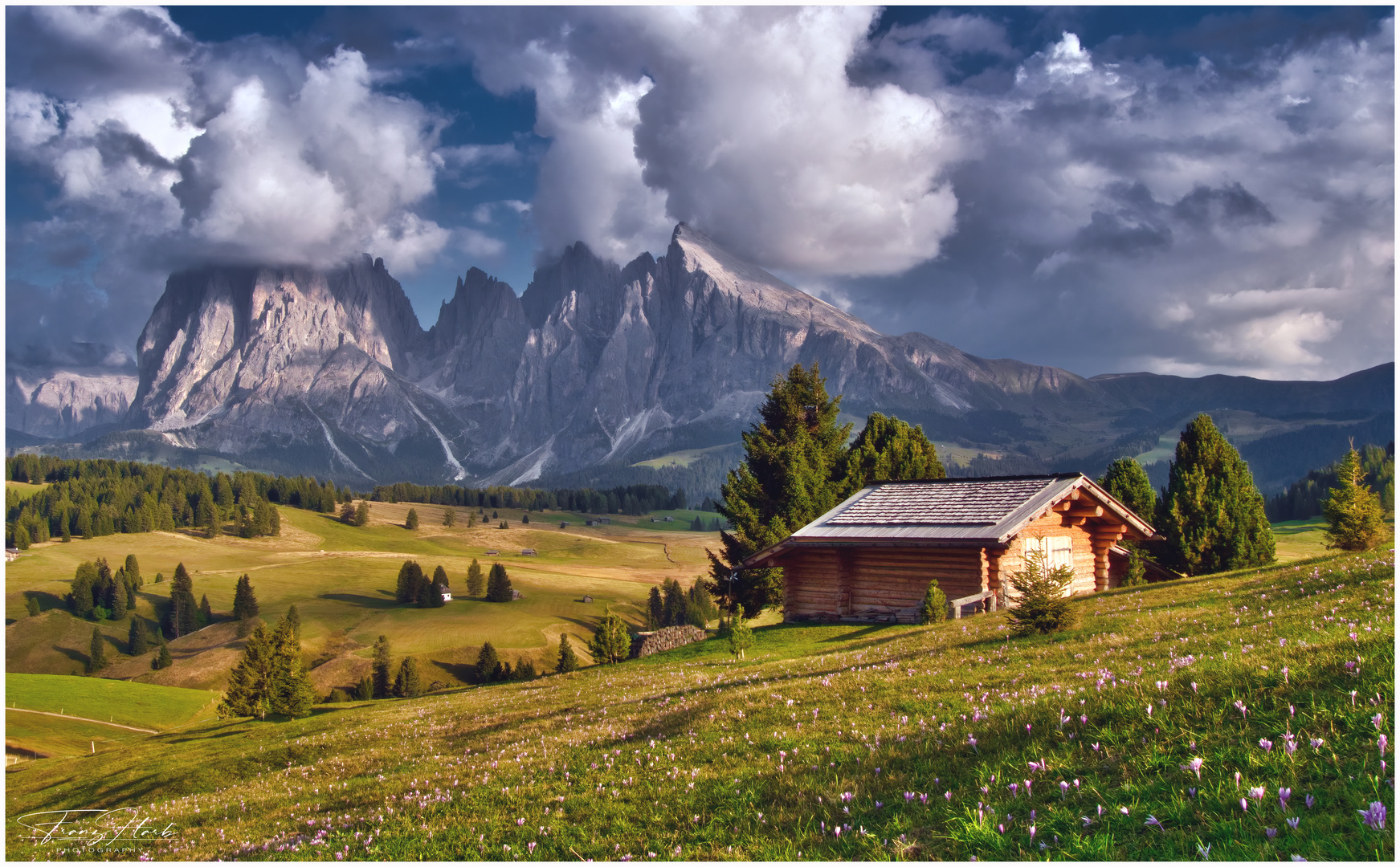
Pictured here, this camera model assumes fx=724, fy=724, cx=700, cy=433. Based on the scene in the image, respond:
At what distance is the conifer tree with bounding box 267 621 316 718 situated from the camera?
56406 mm

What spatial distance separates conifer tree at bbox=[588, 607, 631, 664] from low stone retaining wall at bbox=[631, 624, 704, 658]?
11.1ft

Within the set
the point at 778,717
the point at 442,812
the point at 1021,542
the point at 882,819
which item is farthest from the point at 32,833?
the point at 1021,542

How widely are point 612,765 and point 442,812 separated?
234cm

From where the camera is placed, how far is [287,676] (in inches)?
2355

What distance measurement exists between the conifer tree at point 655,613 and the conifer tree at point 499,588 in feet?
136

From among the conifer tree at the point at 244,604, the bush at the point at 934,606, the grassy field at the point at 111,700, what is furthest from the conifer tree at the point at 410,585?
the bush at the point at 934,606

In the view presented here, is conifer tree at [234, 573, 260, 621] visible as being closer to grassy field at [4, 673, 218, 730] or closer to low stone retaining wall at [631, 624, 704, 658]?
grassy field at [4, 673, 218, 730]

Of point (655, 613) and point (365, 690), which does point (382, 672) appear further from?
point (655, 613)

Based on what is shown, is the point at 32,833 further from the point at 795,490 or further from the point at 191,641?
the point at 191,641

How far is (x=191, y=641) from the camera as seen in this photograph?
167 metres

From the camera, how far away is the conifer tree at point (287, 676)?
56.4 meters

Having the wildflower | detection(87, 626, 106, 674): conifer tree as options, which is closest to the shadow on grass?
detection(87, 626, 106, 674): conifer tree

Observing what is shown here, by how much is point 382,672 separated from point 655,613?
6200cm

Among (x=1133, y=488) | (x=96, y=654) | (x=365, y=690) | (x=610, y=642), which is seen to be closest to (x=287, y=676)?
(x=610, y=642)
